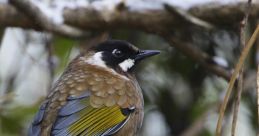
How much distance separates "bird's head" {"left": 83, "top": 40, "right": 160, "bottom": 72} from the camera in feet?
15.6

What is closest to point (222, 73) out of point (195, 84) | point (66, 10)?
point (195, 84)

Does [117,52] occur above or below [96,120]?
above

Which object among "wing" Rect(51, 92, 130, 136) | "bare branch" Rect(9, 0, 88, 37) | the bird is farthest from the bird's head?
"wing" Rect(51, 92, 130, 136)

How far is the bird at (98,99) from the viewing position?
4117 mm

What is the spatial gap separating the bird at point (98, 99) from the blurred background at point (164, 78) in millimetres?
638

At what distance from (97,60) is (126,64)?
0.59 feet

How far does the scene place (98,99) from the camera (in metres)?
4.29

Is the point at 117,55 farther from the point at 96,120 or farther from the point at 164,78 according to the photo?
the point at 164,78

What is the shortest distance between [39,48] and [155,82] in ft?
A: 2.93

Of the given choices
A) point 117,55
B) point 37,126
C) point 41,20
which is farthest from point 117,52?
point 37,126

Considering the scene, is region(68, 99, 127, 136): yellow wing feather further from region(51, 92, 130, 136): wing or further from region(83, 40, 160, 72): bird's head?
region(83, 40, 160, 72): bird's head

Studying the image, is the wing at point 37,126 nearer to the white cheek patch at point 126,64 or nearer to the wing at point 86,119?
the wing at point 86,119

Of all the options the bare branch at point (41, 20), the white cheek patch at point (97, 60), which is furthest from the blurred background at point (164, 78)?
the white cheek patch at point (97, 60)

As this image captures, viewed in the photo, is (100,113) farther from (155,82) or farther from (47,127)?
(155,82)
